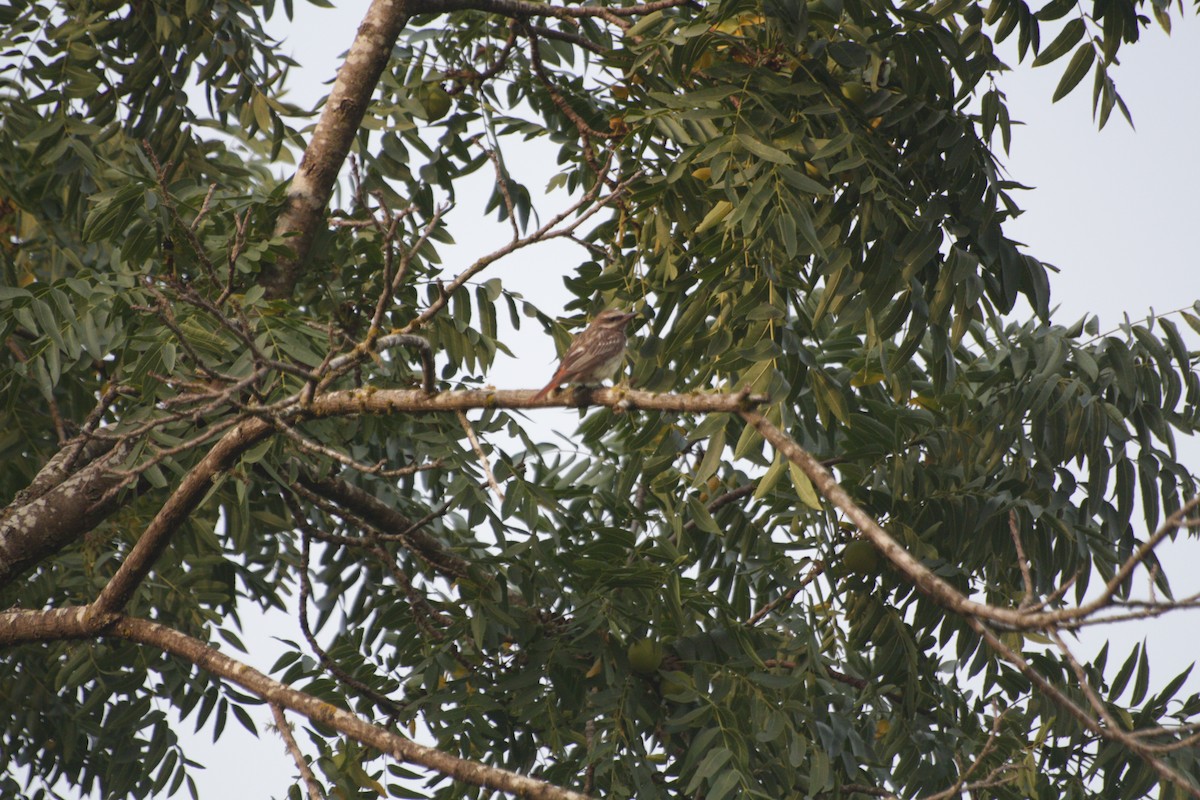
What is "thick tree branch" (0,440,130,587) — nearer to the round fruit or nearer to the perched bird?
the perched bird

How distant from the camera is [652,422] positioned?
4.59 meters

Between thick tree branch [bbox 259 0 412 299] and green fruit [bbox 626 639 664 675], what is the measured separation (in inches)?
101

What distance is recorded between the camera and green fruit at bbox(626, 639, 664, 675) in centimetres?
490

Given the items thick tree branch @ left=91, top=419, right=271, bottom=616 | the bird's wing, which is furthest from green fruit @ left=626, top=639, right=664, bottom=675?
thick tree branch @ left=91, top=419, right=271, bottom=616

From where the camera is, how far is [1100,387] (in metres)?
4.95

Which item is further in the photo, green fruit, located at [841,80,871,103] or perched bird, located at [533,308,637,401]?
perched bird, located at [533,308,637,401]

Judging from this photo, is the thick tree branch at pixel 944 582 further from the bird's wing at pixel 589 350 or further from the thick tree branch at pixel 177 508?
the bird's wing at pixel 589 350

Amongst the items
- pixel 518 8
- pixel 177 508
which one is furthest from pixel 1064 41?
pixel 177 508

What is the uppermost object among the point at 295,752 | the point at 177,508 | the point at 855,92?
the point at 855,92

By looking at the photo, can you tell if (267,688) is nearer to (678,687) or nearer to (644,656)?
(644,656)

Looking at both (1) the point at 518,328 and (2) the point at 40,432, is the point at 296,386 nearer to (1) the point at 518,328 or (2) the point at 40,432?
(1) the point at 518,328

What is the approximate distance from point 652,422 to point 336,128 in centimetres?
255

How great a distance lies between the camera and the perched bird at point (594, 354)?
5.30 m

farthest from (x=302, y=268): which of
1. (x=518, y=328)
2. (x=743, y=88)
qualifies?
(x=743, y=88)
